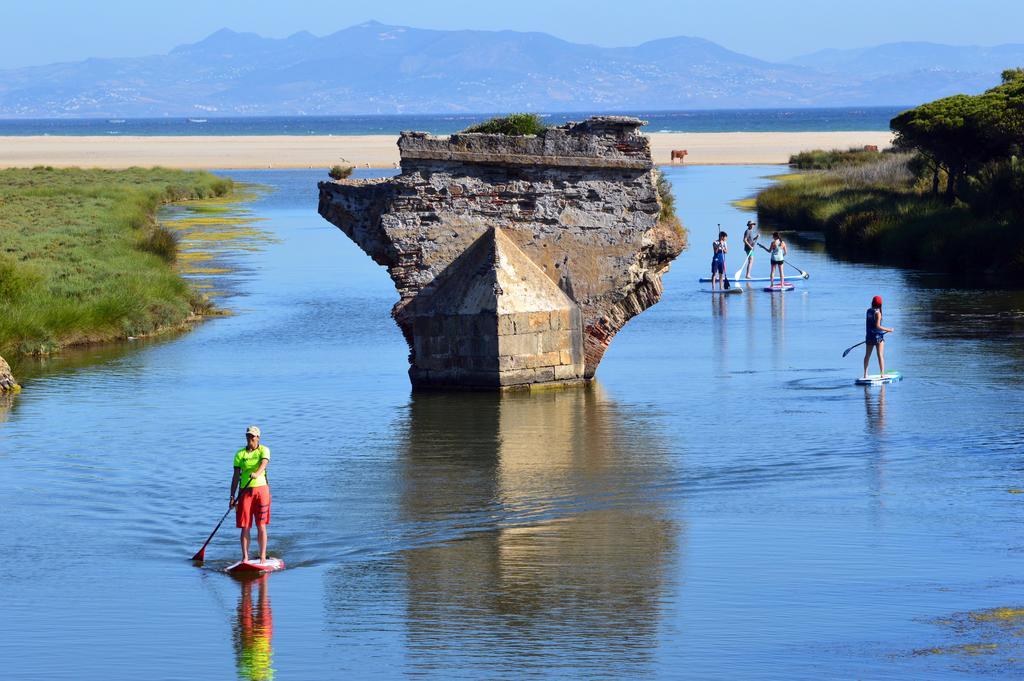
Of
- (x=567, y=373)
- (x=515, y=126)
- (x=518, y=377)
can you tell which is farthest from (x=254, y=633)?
(x=515, y=126)

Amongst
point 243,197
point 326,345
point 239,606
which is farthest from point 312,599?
point 243,197

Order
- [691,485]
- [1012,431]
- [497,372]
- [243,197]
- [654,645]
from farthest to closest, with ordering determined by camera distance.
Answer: [243,197]
[497,372]
[1012,431]
[691,485]
[654,645]

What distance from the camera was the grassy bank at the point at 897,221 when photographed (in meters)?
38.3

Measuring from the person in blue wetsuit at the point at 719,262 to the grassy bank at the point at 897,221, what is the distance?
5985 mm

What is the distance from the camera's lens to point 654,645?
37.2 feet

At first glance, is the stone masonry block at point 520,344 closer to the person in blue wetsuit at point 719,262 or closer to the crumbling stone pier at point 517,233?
the crumbling stone pier at point 517,233

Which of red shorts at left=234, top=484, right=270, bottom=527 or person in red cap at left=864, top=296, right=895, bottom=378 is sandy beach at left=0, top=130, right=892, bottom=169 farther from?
red shorts at left=234, top=484, right=270, bottom=527

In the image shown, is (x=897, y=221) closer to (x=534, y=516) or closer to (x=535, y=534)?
(x=534, y=516)

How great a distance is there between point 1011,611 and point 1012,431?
7680 mm

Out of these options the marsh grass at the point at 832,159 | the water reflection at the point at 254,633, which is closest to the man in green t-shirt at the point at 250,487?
the water reflection at the point at 254,633

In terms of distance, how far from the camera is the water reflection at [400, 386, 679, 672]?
11.6m

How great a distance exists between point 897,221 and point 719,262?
10.3 meters

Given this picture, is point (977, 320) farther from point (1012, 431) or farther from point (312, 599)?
point (312, 599)

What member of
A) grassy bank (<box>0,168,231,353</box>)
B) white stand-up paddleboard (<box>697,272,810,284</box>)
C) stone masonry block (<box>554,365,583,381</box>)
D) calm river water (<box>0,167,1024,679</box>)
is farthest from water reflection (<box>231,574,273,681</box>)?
white stand-up paddleboard (<box>697,272,810,284</box>)
